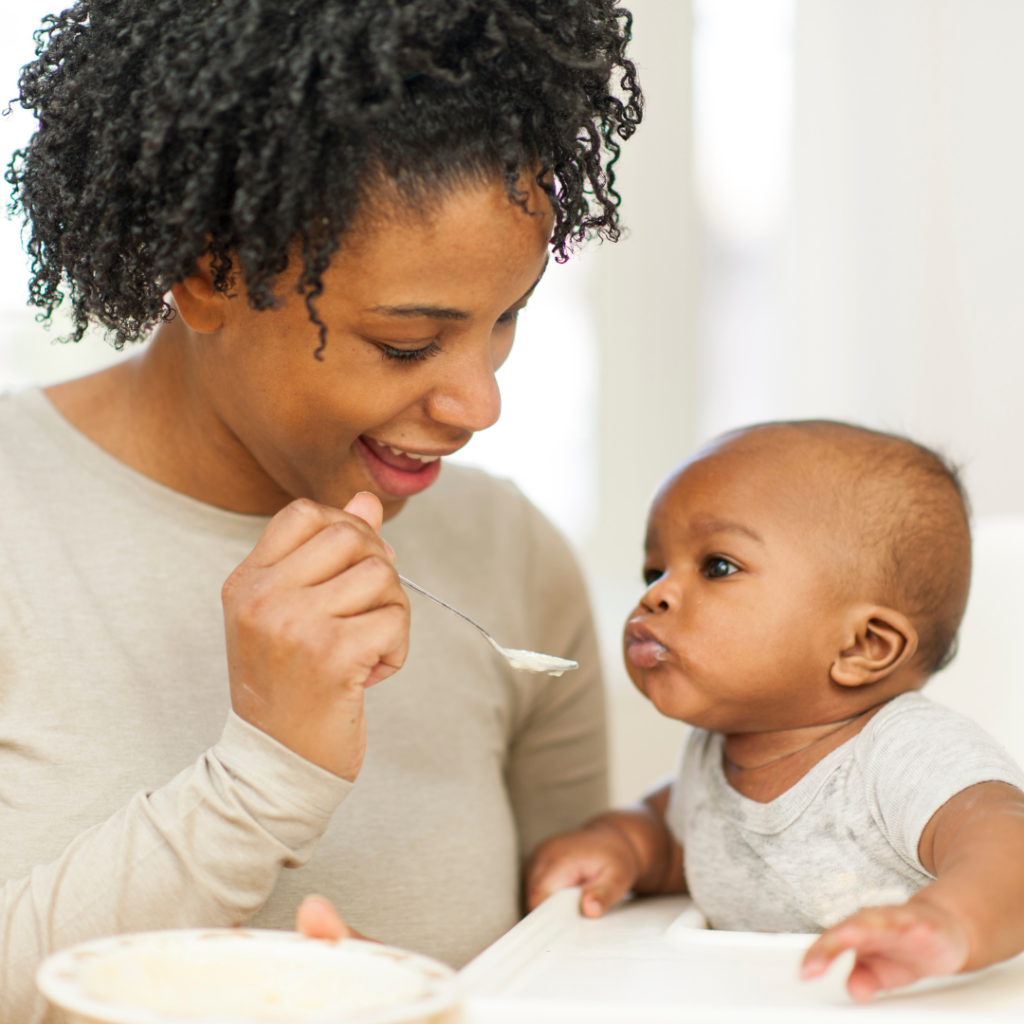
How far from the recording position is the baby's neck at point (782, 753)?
3.44ft

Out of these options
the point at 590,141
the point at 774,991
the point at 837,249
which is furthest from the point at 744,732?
the point at 837,249

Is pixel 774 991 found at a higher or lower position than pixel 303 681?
lower

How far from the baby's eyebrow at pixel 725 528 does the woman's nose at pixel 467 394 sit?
270 mm

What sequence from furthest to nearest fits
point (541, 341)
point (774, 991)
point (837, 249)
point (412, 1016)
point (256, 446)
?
point (541, 341) → point (837, 249) → point (256, 446) → point (774, 991) → point (412, 1016)

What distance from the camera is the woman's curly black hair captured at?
76 cm

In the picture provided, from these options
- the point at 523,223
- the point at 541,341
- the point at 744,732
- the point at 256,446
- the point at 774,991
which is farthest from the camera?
the point at 541,341

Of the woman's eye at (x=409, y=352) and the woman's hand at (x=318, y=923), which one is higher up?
the woman's eye at (x=409, y=352)

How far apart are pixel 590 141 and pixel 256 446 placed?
0.36 metres

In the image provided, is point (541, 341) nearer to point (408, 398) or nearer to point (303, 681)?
point (408, 398)

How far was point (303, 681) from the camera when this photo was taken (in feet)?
2.38

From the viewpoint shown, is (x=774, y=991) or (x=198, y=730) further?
(x=198, y=730)

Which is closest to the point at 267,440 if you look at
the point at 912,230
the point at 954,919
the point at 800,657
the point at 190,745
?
the point at 190,745

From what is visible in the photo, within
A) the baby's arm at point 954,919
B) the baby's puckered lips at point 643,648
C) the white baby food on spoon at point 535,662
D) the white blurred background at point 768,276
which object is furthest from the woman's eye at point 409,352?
the white blurred background at point 768,276

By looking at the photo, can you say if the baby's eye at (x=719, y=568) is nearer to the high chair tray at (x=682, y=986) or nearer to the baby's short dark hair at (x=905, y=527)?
the baby's short dark hair at (x=905, y=527)
